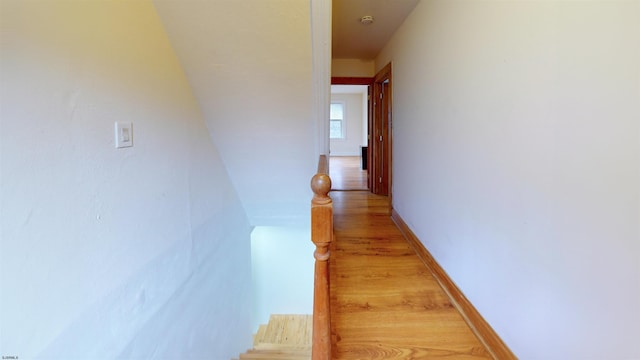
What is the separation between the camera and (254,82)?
2594 millimetres

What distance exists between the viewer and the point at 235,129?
2.90 meters

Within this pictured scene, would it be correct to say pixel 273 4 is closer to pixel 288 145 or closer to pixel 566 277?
pixel 288 145

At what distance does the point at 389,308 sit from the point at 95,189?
181cm

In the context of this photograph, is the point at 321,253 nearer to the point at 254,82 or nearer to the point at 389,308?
the point at 389,308

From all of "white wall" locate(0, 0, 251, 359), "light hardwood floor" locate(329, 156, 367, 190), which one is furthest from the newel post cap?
"light hardwood floor" locate(329, 156, 367, 190)

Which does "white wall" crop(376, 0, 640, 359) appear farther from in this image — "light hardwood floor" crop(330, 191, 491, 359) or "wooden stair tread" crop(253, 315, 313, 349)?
"wooden stair tread" crop(253, 315, 313, 349)

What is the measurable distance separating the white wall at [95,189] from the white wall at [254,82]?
19 centimetres

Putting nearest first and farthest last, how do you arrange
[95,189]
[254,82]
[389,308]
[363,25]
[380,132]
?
[95,189]
[389,308]
[254,82]
[363,25]
[380,132]

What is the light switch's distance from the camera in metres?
1.62

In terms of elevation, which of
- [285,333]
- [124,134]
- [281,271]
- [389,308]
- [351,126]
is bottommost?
[285,333]

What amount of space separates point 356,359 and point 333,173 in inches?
239

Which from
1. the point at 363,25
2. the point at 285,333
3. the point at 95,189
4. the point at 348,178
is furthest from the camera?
the point at 348,178

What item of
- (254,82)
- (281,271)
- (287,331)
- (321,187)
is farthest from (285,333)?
(321,187)

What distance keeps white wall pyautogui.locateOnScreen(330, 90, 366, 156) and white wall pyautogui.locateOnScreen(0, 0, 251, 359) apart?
30.4 ft
